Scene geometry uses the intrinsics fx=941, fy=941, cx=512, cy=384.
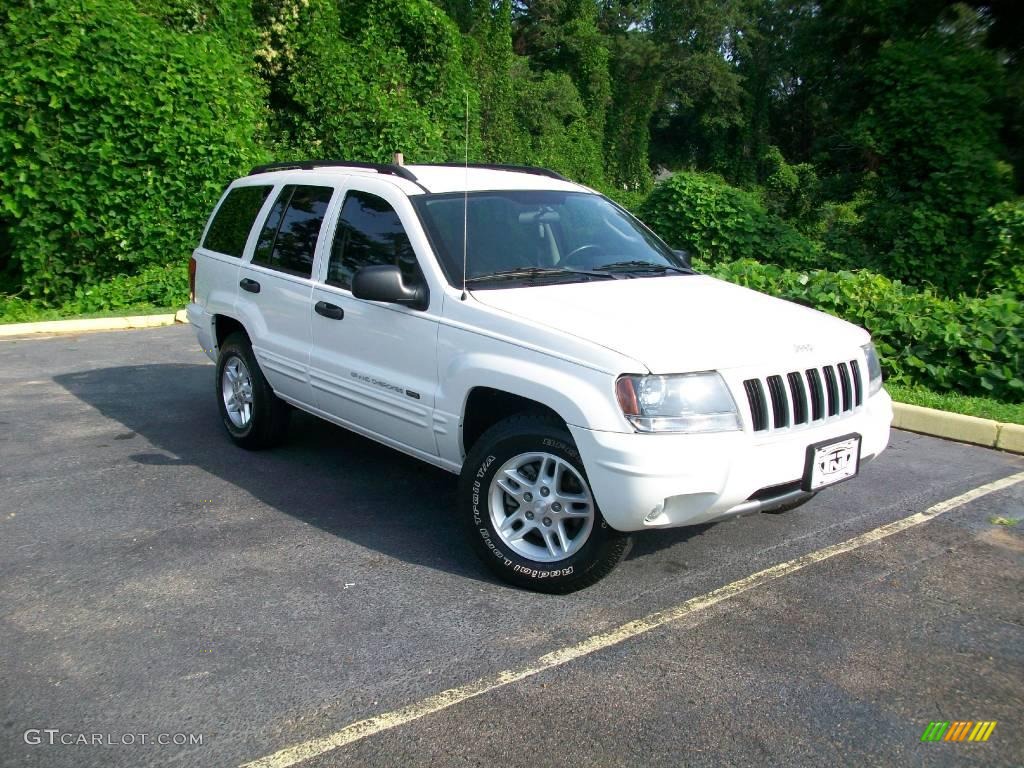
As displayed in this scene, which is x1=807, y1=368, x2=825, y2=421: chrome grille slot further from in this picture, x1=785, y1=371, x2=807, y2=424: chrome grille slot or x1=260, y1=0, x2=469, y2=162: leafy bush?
x1=260, y1=0, x2=469, y2=162: leafy bush

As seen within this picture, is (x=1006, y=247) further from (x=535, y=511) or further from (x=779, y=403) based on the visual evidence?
(x=535, y=511)

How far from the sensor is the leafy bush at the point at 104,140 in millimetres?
11789

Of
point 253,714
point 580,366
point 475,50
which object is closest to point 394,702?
point 253,714

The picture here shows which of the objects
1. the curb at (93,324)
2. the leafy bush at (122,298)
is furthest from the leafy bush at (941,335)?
the leafy bush at (122,298)

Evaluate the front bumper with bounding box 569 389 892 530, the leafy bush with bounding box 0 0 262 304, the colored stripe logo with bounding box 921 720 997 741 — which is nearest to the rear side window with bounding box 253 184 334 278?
the front bumper with bounding box 569 389 892 530

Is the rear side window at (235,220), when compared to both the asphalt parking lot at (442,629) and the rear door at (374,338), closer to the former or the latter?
the rear door at (374,338)

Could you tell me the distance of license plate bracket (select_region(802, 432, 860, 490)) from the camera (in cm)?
409

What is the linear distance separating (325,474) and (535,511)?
2171mm

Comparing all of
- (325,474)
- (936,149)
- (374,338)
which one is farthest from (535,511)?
(936,149)

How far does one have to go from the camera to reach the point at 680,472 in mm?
3764

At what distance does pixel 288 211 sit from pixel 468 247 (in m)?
1.67

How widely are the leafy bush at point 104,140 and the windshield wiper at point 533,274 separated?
9407 mm

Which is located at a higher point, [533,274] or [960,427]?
[533,274]

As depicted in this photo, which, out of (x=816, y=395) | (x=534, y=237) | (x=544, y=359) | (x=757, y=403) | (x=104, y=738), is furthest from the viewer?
(x=534, y=237)
